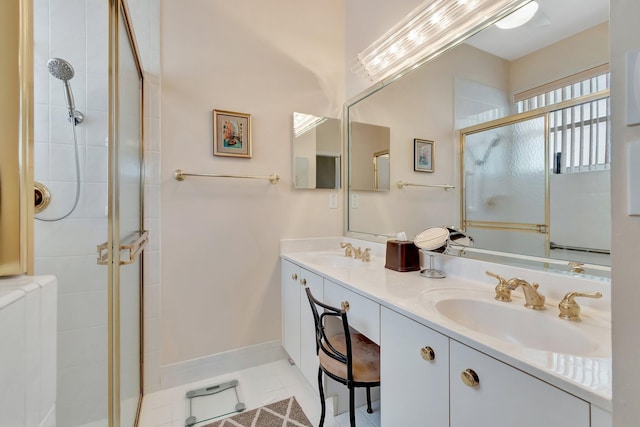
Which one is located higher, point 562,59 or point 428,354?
point 562,59

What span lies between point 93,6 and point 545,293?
1949 millimetres

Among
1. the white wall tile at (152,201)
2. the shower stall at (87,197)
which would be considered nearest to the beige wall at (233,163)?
the white wall tile at (152,201)

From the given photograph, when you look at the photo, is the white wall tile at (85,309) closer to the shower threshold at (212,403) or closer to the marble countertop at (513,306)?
the shower threshold at (212,403)

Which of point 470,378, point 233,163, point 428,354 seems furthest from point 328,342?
point 233,163

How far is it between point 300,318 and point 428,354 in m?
0.98

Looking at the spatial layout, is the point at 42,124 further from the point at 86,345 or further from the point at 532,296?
the point at 532,296

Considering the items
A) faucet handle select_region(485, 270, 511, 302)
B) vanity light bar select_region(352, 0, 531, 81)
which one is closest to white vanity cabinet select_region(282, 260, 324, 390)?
faucet handle select_region(485, 270, 511, 302)

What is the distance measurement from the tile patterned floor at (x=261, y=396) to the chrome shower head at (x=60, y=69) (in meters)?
1.62

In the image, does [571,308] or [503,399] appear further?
[571,308]

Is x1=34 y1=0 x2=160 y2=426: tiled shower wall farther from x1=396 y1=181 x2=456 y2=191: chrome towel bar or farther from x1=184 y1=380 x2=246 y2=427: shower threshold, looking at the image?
x1=396 y1=181 x2=456 y2=191: chrome towel bar

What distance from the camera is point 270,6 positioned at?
1.96 metres

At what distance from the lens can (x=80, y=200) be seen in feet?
3.77

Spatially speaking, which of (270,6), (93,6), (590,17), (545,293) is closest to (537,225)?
(545,293)

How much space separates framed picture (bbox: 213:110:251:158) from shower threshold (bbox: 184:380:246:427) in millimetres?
1425
